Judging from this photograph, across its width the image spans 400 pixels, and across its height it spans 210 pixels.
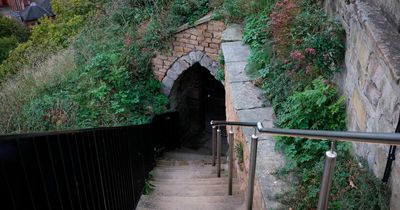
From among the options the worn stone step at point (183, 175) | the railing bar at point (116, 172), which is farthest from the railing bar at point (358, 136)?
the worn stone step at point (183, 175)

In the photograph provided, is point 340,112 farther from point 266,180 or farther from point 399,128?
point 399,128

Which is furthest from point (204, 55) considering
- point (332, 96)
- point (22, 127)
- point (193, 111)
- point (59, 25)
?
point (59, 25)

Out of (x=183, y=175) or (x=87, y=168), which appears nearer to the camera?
(x=87, y=168)

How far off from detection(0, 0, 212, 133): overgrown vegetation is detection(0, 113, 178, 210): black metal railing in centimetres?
374

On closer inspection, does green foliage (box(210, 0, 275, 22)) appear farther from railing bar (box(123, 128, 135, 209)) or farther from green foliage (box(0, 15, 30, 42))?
green foliage (box(0, 15, 30, 42))

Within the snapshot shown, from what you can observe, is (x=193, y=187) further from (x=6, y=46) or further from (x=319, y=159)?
(x=6, y=46)

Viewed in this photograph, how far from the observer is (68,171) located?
2.12 meters

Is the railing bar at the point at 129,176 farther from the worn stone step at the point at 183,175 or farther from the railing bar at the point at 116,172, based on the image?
the worn stone step at the point at 183,175

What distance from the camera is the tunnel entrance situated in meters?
9.67

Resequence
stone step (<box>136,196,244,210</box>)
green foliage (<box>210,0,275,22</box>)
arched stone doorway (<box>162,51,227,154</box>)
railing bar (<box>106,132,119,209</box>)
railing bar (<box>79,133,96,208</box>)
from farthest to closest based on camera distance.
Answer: arched stone doorway (<box>162,51,227,154</box>)
green foliage (<box>210,0,275,22</box>)
stone step (<box>136,196,244,210</box>)
railing bar (<box>106,132,119,209</box>)
railing bar (<box>79,133,96,208</box>)

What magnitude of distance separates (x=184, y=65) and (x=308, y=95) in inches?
185

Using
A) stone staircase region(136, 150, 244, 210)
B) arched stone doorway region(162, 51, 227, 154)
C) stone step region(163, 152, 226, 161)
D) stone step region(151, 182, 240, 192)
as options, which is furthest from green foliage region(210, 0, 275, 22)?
stone step region(151, 182, 240, 192)

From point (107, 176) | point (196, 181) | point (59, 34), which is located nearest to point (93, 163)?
point (107, 176)

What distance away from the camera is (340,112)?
377cm
